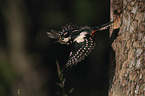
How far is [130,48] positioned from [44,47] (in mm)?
Result: 4186

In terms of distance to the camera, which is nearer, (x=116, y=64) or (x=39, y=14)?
(x=116, y=64)

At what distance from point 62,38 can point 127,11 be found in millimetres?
812

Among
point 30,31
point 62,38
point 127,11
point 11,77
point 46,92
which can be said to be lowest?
point 46,92

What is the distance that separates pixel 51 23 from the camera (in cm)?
666

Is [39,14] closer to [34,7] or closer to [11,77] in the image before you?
[34,7]

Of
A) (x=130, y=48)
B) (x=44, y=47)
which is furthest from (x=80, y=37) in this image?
(x=44, y=47)

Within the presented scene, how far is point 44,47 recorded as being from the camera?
6.80 m

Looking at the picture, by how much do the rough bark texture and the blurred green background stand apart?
11.2ft

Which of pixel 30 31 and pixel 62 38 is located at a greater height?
pixel 62 38

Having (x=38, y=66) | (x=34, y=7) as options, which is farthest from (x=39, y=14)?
(x=38, y=66)

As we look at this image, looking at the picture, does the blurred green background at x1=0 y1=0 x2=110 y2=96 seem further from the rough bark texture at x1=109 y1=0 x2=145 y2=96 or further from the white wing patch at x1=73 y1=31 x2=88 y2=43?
the rough bark texture at x1=109 y1=0 x2=145 y2=96

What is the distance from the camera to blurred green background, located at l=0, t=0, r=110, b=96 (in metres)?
6.40

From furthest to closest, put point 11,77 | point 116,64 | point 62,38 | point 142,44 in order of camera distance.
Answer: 1. point 11,77
2. point 62,38
3. point 116,64
4. point 142,44

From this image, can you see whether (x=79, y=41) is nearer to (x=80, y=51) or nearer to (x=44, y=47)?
(x=80, y=51)
